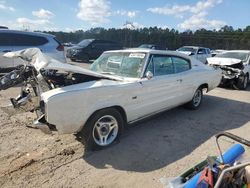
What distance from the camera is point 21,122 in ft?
17.7

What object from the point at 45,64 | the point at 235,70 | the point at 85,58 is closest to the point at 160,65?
the point at 45,64

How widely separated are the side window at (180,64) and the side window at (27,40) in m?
6.55

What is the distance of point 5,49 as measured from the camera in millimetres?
9828

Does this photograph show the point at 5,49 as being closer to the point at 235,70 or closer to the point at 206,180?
the point at 235,70

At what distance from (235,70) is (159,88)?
247 inches

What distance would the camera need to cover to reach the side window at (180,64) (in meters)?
5.84

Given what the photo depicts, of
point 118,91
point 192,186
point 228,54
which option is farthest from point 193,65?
point 228,54

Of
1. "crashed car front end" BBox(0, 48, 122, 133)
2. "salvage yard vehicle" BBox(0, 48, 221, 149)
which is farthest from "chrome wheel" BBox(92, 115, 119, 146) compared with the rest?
"crashed car front end" BBox(0, 48, 122, 133)

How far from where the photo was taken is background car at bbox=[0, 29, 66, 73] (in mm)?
9828

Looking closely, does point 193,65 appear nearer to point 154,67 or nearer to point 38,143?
point 154,67

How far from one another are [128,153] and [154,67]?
5.92 ft

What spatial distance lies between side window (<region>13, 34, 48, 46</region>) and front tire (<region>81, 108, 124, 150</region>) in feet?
24.1

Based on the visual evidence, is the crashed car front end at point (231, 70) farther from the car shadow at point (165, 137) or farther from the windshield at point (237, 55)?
the car shadow at point (165, 137)

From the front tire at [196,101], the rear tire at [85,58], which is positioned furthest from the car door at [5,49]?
the rear tire at [85,58]
